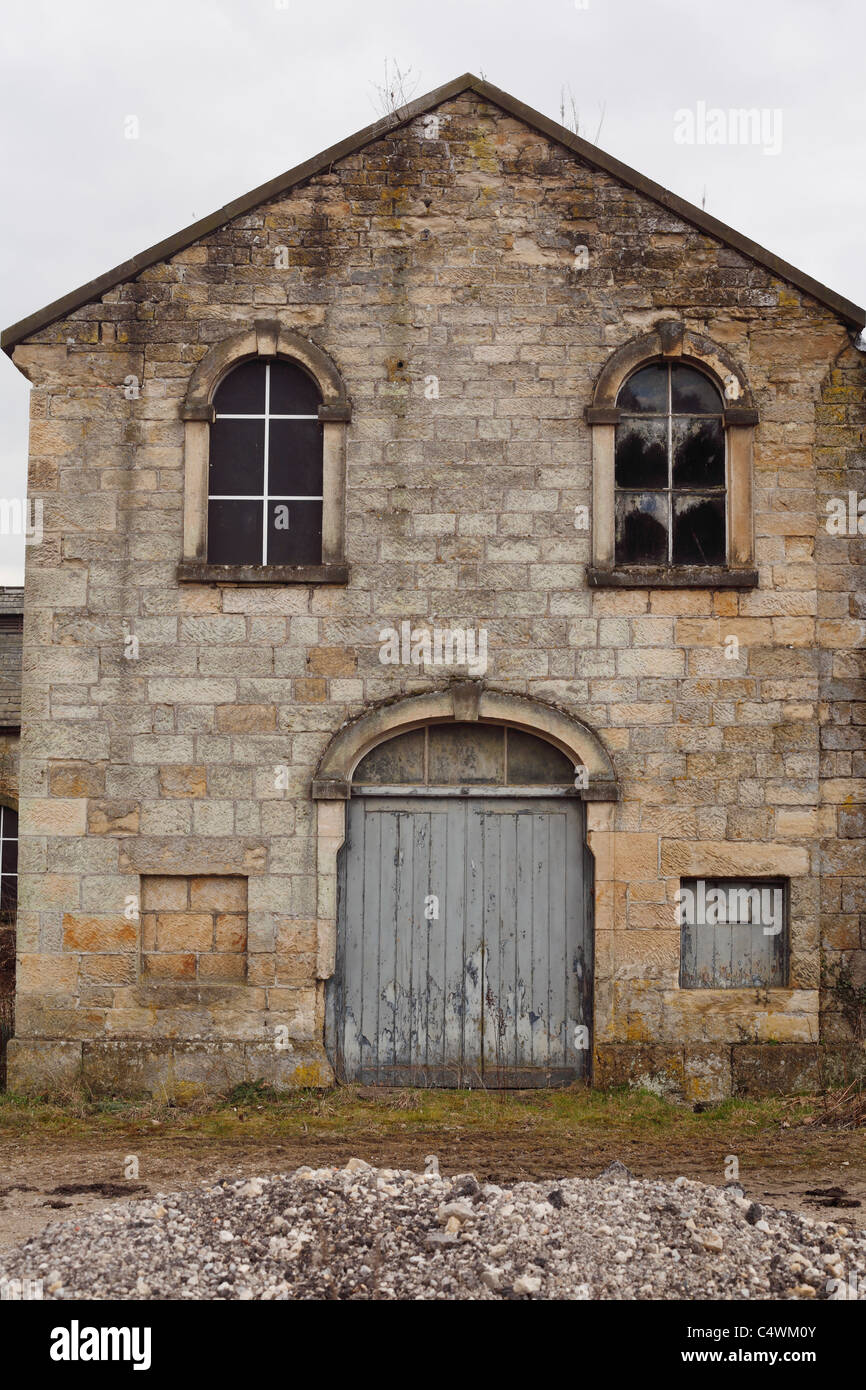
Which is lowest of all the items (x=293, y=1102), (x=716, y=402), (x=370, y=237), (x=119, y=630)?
(x=293, y=1102)

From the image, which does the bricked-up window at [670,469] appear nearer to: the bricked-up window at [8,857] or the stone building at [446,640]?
the stone building at [446,640]

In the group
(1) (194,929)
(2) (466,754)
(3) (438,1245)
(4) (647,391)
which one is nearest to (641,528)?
(4) (647,391)

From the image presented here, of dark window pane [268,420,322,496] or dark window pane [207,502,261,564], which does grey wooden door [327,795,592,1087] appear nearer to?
dark window pane [207,502,261,564]

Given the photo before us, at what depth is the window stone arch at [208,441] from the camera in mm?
8859

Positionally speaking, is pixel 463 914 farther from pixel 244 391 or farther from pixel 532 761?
pixel 244 391

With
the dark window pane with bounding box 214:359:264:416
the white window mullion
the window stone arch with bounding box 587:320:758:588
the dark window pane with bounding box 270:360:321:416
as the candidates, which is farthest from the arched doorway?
the dark window pane with bounding box 214:359:264:416

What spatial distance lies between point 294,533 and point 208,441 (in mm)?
921

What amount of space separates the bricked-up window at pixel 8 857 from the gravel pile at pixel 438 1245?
5.52m

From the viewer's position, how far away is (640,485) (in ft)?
29.8

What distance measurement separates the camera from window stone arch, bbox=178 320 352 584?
29.1 ft

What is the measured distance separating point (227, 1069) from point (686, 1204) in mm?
3892

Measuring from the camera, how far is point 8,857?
11211 millimetres
